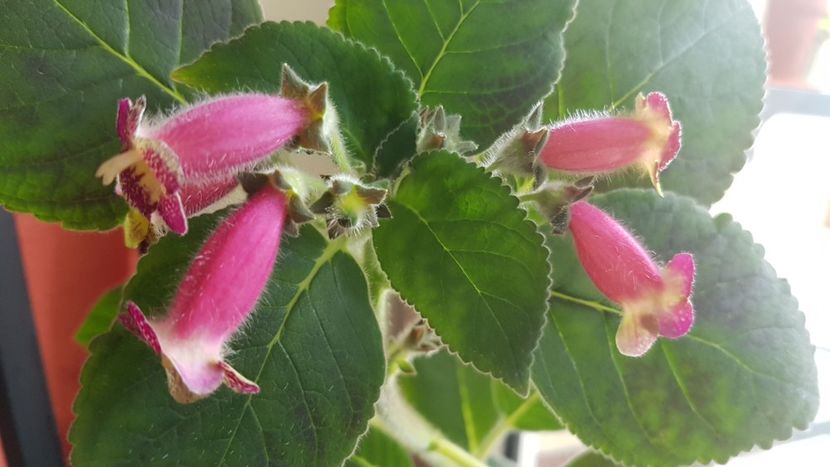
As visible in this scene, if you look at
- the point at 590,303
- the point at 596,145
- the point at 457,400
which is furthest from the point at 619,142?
the point at 457,400

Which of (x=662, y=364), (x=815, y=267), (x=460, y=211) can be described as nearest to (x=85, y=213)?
(x=460, y=211)

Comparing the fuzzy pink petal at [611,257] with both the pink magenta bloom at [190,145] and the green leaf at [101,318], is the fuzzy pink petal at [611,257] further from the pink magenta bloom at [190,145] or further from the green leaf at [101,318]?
the green leaf at [101,318]

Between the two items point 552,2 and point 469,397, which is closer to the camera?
point 552,2

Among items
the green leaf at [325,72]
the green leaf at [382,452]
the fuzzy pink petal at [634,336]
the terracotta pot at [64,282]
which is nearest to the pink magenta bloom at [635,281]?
the fuzzy pink petal at [634,336]

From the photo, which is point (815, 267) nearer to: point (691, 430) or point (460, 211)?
point (691, 430)

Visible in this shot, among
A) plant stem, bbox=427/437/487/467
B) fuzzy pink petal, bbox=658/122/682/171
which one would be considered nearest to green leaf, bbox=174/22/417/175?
fuzzy pink petal, bbox=658/122/682/171

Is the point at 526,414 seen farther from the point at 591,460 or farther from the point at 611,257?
the point at 611,257
